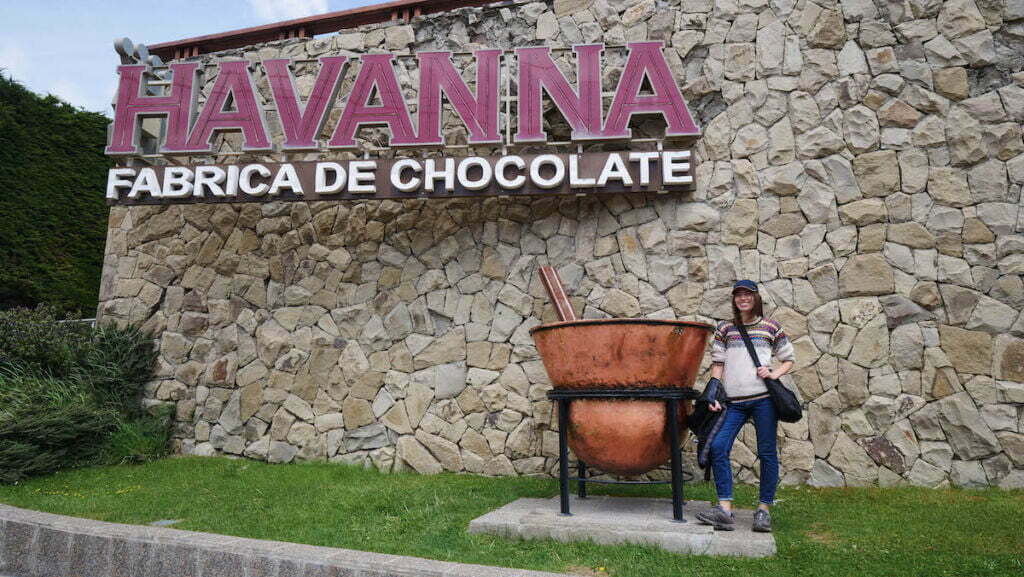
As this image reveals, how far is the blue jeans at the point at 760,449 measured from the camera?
13.2 ft

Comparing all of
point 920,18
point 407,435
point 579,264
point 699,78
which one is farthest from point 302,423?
→ point 920,18

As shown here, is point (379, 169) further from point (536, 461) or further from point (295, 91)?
point (536, 461)

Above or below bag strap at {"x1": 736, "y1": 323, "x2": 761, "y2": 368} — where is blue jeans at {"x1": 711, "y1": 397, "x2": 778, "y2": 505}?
below

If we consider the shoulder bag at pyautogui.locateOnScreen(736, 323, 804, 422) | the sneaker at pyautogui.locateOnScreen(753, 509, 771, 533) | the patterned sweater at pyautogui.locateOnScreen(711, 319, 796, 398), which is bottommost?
the sneaker at pyautogui.locateOnScreen(753, 509, 771, 533)

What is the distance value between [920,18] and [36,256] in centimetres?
1253

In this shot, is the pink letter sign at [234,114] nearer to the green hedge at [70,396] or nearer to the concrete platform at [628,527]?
the green hedge at [70,396]

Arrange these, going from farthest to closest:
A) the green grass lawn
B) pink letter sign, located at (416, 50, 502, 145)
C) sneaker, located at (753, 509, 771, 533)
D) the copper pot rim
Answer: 1. pink letter sign, located at (416, 50, 502, 145)
2. the copper pot rim
3. sneaker, located at (753, 509, 771, 533)
4. the green grass lawn

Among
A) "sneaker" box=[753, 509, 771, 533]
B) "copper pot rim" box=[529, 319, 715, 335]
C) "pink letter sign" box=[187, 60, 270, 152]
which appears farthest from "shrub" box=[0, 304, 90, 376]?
"sneaker" box=[753, 509, 771, 533]

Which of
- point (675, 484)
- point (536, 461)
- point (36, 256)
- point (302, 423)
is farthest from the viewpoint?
point (36, 256)

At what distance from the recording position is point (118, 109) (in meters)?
6.87

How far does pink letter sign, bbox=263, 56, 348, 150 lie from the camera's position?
6.61 m

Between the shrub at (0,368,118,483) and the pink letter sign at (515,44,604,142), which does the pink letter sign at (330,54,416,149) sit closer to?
the pink letter sign at (515,44,604,142)

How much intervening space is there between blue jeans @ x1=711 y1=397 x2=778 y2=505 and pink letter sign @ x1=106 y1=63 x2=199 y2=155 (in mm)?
5943

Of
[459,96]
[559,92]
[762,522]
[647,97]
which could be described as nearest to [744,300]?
[762,522]
